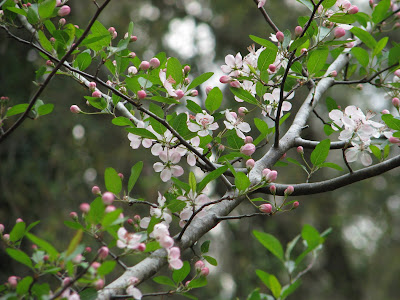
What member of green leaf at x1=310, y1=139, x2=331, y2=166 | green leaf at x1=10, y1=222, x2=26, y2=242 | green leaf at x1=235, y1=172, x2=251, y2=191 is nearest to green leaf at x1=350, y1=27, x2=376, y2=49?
green leaf at x1=310, y1=139, x2=331, y2=166

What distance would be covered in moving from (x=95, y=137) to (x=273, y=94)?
2.86 metres

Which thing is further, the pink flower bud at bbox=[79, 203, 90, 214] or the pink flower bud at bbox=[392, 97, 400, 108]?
the pink flower bud at bbox=[392, 97, 400, 108]

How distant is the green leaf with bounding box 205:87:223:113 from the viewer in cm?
118

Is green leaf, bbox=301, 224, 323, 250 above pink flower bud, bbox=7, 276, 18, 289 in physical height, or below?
below

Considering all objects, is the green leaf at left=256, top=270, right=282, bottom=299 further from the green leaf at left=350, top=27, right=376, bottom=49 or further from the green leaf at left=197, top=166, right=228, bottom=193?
the green leaf at left=350, top=27, right=376, bottom=49

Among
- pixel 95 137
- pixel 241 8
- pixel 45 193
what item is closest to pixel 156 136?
pixel 45 193

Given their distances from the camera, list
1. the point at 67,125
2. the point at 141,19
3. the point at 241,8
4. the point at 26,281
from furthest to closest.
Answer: the point at 241,8
the point at 141,19
the point at 67,125
the point at 26,281

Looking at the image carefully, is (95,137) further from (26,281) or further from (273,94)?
(26,281)

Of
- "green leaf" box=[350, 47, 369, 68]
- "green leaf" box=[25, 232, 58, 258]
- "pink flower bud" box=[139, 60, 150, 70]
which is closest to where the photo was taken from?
"green leaf" box=[25, 232, 58, 258]

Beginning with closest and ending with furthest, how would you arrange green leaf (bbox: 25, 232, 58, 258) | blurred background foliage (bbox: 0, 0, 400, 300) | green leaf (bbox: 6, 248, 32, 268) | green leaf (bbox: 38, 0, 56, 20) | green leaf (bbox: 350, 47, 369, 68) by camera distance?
green leaf (bbox: 25, 232, 58, 258) < green leaf (bbox: 6, 248, 32, 268) < green leaf (bbox: 38, 0, 56, 20) < green leaf (bbox: 350, 47, 369, 68) < blurred background foliage (bbox: 0, 0, 400, 300)

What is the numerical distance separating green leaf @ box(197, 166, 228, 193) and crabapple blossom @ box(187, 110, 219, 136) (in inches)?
6.0

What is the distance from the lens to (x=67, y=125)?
3.69m

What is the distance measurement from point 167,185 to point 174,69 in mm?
3315

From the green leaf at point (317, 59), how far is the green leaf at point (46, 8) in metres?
0.69
